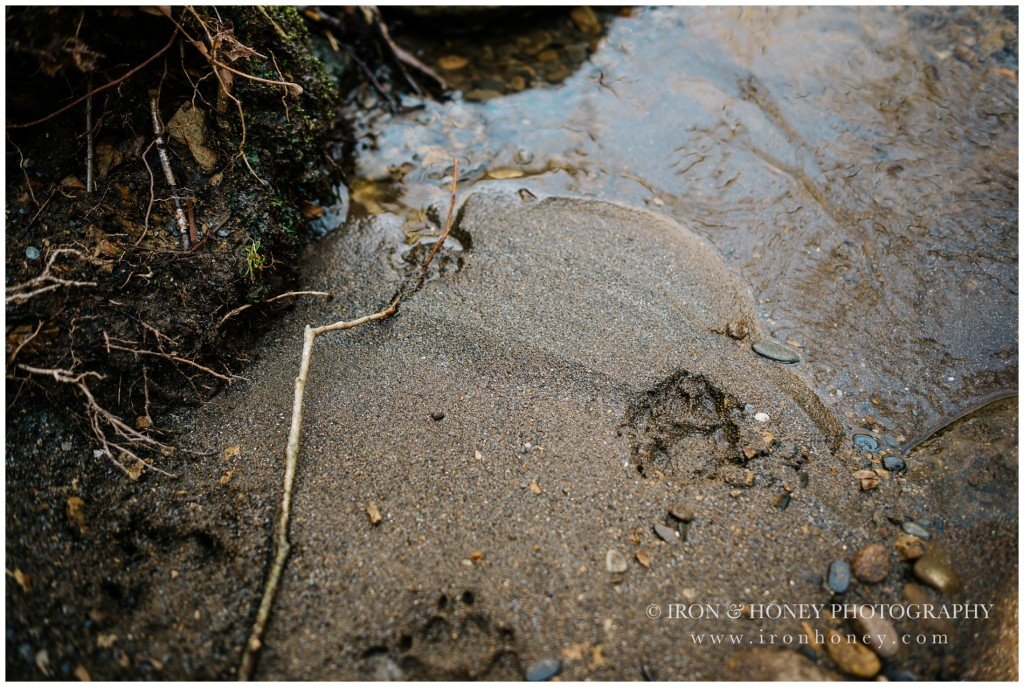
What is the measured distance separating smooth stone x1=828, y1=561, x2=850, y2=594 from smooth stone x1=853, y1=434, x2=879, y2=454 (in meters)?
0.57

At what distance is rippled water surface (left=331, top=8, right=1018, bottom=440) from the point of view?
303 centimetres

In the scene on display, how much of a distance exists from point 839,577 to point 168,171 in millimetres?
3061

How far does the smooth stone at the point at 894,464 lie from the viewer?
2.57 meters

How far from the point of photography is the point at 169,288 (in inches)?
104

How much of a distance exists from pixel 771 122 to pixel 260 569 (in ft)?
12.2

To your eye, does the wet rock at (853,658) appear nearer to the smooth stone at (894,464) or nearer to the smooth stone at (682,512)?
the smooth stone at (682,512)

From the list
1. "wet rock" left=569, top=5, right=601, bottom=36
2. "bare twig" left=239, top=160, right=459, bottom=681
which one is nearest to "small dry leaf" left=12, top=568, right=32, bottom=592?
"bare twig" left=239, top=160, right=459, bottom=681

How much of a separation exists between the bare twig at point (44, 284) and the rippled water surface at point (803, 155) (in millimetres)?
1432

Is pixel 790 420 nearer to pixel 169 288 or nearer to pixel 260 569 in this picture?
pixel 260 569

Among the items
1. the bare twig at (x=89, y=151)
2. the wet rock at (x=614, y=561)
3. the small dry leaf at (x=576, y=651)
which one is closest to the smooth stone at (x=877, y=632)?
the wet rock at (x=614, y=561)

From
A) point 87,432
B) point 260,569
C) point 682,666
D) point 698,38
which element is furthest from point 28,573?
point 698,38

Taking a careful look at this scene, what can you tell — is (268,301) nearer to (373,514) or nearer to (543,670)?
(373,514)

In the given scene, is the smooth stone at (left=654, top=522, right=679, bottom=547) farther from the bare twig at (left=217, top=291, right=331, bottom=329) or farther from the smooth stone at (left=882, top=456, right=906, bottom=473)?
the bare twig at (left=217, top=291, right=331, bottom=329)

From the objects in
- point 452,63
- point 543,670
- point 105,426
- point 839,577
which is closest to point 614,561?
point 543,670
